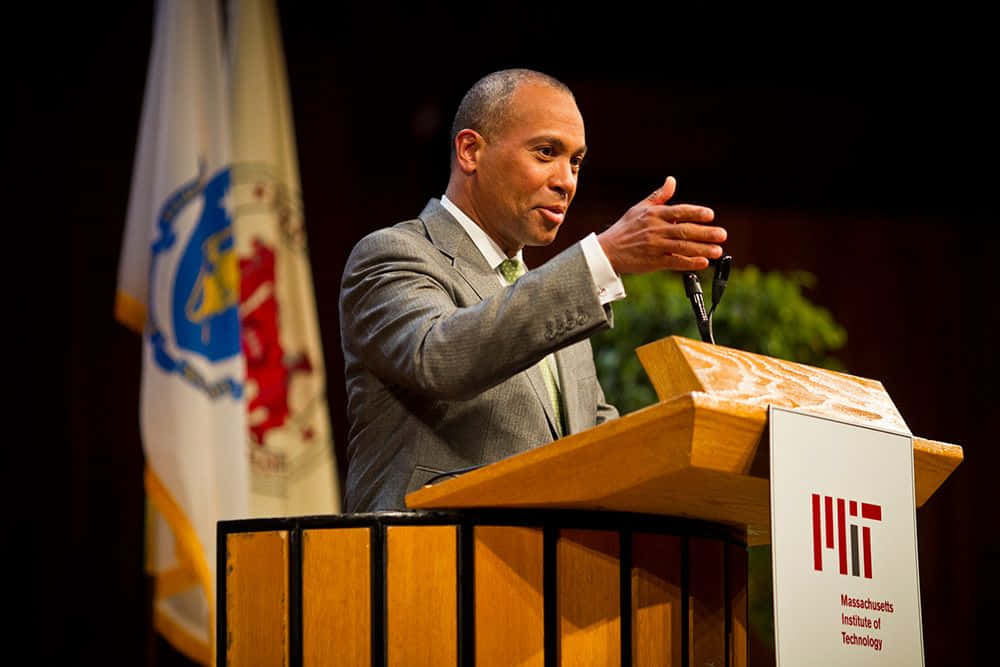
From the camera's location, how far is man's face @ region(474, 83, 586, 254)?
2031 mm

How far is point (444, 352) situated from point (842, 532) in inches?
22.8

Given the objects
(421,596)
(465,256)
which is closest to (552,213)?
(465,256)

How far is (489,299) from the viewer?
5.24 ft

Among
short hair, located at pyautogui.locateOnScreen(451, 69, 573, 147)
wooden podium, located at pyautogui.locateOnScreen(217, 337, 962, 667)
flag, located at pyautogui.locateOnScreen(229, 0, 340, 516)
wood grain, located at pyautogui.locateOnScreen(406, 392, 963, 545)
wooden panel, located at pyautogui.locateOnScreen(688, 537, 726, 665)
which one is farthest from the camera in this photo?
flag, located at pyautogui.locateOnScreen(229, 0, 340, 516)

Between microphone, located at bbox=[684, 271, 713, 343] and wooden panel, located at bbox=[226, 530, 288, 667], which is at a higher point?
microphone, located at bbox=[684, 271, 713, 343]

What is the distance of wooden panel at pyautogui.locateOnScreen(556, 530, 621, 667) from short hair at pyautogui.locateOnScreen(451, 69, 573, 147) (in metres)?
0.87

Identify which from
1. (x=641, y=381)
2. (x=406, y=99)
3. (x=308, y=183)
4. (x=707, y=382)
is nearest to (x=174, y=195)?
(x=308, y=183)

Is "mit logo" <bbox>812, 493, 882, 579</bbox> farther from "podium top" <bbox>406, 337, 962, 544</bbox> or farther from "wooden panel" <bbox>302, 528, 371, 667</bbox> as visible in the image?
"wooden panel" <bbox>302, 528, 371, 667</bbox>

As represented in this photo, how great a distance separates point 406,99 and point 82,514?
2003 millimetres

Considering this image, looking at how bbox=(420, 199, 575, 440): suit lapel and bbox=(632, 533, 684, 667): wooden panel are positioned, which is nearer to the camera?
bbox=(632, 533, 684, 667): wooden panel

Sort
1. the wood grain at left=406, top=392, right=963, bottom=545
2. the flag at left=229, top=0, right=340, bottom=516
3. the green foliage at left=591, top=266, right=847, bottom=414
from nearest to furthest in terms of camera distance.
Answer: the wood grain at left=406, top=392, right=963, bottom=545, the green foliage at left=591, top=266, right=847, bottom=414, the flag at left=229, top=0, right=340, bottom=516

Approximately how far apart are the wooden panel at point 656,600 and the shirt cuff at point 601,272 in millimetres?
329

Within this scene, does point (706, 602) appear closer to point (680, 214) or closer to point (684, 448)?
point (684, 448)

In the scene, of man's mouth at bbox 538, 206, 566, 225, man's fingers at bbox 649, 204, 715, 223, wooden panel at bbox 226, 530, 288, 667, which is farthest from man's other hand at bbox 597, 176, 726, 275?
wooden panel at bbox 226, 530, 288, 667
